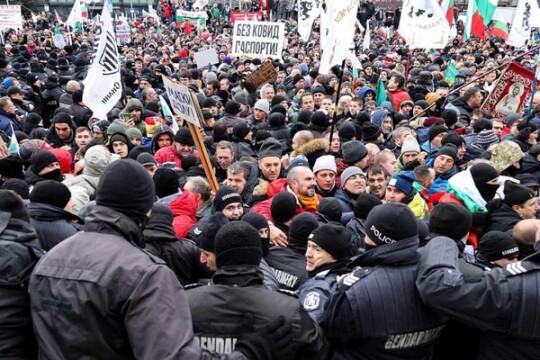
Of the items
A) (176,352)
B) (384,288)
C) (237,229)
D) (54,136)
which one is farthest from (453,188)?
(54,136)

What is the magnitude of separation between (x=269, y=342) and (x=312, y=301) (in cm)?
94

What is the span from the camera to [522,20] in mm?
13883

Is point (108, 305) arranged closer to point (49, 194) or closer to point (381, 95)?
point (49, 194)

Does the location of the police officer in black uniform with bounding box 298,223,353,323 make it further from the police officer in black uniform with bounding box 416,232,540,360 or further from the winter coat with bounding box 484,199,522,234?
the winter coat with bounding box 484,199,522,234

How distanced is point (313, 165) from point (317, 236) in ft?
10.8

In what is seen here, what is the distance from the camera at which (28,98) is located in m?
12.3

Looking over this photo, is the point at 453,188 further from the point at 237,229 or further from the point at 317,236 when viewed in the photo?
the point at 237,229

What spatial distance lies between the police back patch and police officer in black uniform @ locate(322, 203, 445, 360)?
17 cm

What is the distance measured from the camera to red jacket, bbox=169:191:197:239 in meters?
4.87

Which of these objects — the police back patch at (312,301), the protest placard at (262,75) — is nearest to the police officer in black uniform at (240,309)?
the police back patch at (312,301)

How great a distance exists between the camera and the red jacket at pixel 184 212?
4871mm

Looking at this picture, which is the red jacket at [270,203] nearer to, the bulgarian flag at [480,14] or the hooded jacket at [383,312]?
the hooded jacket at [383,312]

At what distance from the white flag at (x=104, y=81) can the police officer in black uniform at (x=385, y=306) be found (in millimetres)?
5469

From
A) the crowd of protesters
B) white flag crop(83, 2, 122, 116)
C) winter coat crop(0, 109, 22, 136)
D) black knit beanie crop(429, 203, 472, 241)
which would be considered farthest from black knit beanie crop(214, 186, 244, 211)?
winter coat crop(0, 109, 22, 136)
